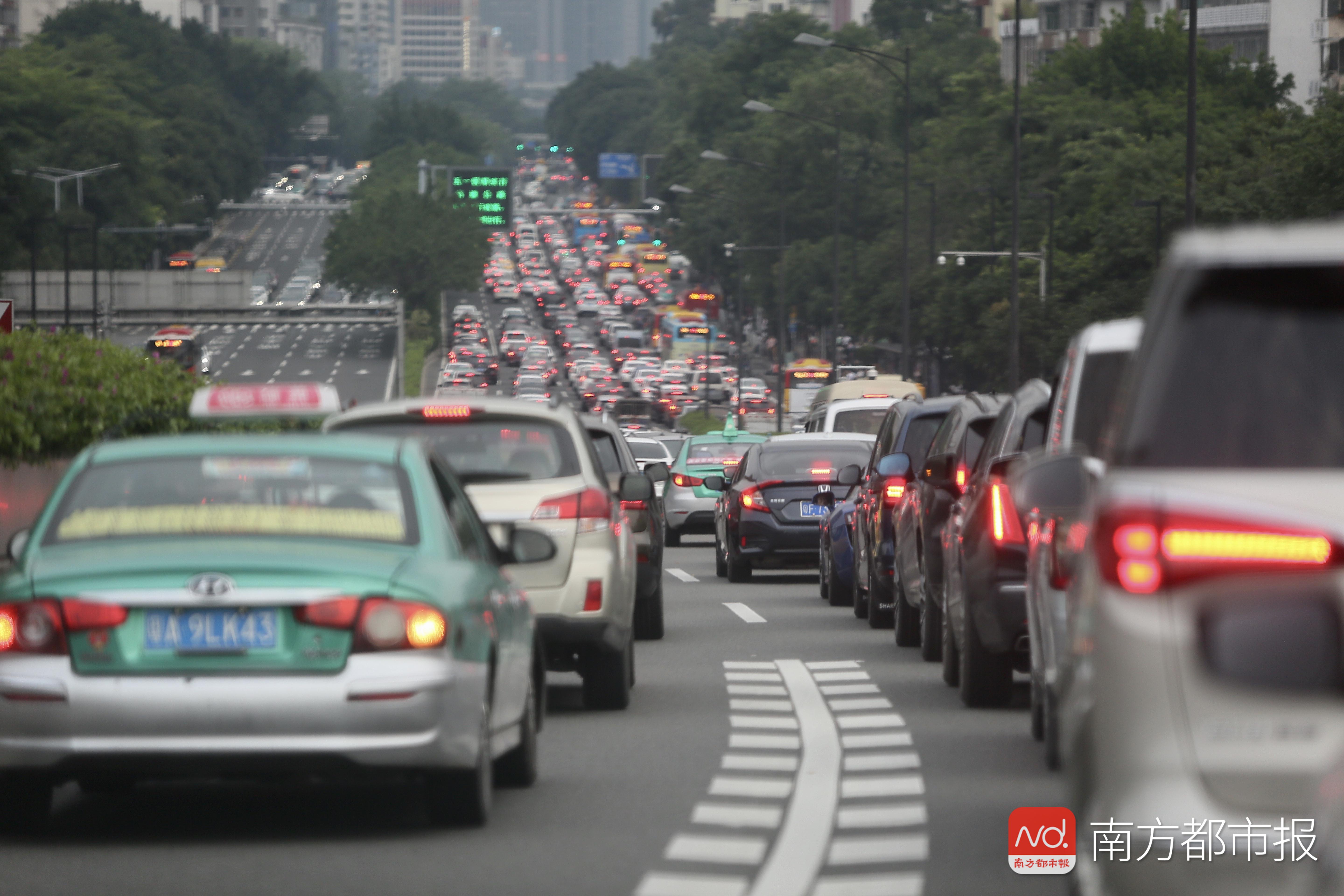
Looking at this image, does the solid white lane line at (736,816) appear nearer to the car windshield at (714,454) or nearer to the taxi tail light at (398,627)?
the taxi tail light at (398,627)

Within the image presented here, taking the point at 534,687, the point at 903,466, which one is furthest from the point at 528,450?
the point at 903,466

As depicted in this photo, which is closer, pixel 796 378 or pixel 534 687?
pixel 534 687

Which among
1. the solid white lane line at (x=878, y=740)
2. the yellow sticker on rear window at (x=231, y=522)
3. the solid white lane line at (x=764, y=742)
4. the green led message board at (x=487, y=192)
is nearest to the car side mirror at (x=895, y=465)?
the solid white lane line at (x=878, y=740)

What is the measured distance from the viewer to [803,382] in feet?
306

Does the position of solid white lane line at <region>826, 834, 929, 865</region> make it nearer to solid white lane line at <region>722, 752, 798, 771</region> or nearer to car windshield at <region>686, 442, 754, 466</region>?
solid white lane line at <region>722, 752, 798, 771</region>

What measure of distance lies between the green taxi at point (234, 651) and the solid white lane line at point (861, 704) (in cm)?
457

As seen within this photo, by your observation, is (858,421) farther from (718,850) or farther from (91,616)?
(91,616)

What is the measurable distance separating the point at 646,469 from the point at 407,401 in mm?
5109

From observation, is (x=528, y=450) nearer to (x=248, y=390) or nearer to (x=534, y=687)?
(x=248, y=390)

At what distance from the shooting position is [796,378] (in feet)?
309

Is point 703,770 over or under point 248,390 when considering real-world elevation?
under

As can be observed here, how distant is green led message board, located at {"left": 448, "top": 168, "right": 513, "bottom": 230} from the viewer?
120188mm

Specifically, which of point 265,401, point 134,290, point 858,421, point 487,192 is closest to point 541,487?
point 265,401

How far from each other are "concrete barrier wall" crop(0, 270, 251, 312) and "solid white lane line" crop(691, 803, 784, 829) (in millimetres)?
94102
